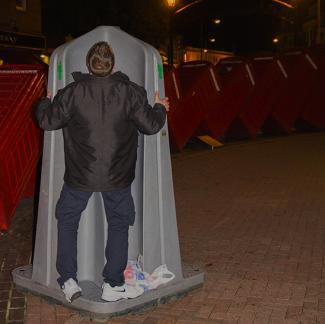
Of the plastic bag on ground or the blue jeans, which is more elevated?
the blue jeans

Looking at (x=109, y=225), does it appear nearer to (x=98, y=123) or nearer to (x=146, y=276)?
(x=146, y=276)

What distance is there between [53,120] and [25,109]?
3.12m

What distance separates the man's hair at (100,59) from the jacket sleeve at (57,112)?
0.21 metres

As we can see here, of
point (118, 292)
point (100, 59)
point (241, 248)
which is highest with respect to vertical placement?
point (100, 59)

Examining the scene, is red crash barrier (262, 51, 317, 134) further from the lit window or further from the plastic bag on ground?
the plastic bag on ground

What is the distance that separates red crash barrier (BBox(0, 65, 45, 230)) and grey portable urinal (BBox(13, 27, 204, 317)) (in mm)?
2069

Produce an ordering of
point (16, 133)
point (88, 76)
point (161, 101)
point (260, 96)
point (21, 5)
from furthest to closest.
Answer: point (21, 5) < point (260, 96) < point (16, 133) < point (161, 101) < point (88, 76)

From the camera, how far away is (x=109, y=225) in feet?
13.0

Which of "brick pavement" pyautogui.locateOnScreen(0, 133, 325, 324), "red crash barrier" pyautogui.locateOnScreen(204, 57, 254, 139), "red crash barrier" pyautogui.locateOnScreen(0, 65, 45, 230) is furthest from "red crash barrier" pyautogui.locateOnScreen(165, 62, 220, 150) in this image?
"red crash barrier" pyautogui.locateOnScreen(0, 65, 45, 230)

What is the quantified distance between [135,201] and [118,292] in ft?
2.26

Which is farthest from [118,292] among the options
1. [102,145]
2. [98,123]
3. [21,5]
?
[21,5]

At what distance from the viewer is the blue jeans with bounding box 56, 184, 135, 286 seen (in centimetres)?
392

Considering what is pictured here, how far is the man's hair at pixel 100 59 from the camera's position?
3717 millimetres

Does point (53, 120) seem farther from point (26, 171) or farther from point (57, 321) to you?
point (26, 171)
